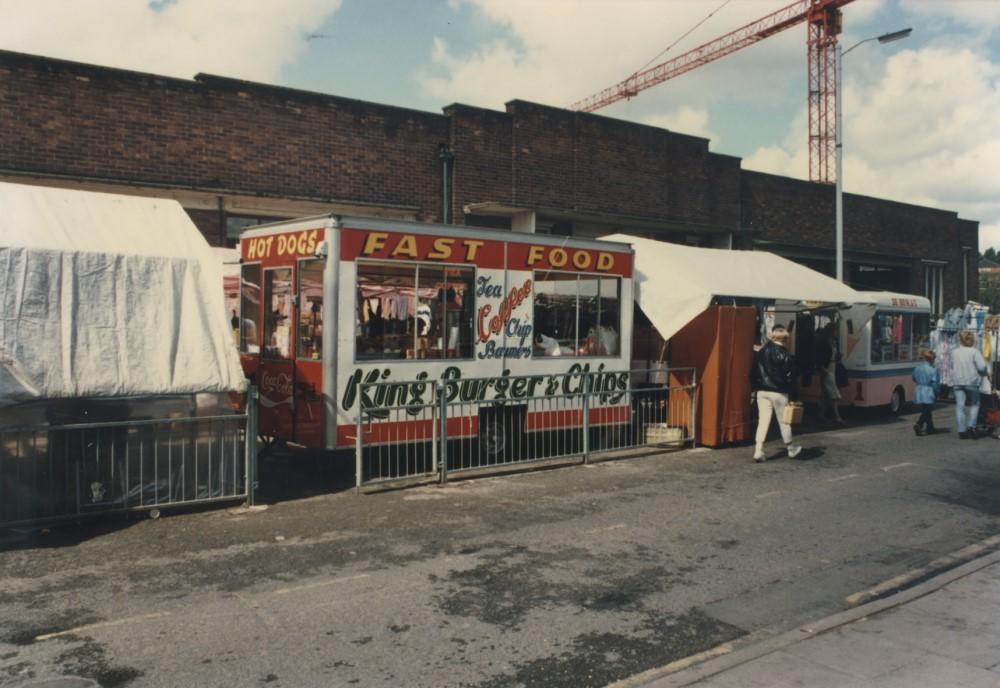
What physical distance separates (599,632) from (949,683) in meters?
1.97

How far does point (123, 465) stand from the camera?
7.58m

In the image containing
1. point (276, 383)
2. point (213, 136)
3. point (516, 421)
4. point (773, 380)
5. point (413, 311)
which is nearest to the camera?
point (276, 383)

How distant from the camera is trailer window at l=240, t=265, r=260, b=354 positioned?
1064cm

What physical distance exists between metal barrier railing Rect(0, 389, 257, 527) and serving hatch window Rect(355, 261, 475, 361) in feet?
6.44

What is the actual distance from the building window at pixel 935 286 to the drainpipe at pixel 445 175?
2266 cm

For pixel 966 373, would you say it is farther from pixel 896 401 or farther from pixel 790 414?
pixel 896 401

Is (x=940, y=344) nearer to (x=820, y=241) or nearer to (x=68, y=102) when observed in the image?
(x=820, y=241)

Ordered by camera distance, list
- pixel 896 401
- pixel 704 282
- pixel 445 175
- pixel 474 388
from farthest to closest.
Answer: pixel 445 175, pixel 896 401, pixel 704 282, pixel 474 388

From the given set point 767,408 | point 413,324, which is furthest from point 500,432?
point 767,408

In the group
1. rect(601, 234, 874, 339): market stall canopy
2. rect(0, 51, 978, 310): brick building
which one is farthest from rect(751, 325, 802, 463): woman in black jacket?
rect(0, 51, 978, 310): brick building

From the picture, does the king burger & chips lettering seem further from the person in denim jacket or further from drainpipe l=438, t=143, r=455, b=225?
drainpipe l=438, t=143, r=455, b=225

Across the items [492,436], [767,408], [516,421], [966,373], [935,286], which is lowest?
[492,436]

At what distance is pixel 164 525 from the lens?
25.1 ft

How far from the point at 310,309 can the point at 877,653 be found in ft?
22.3
